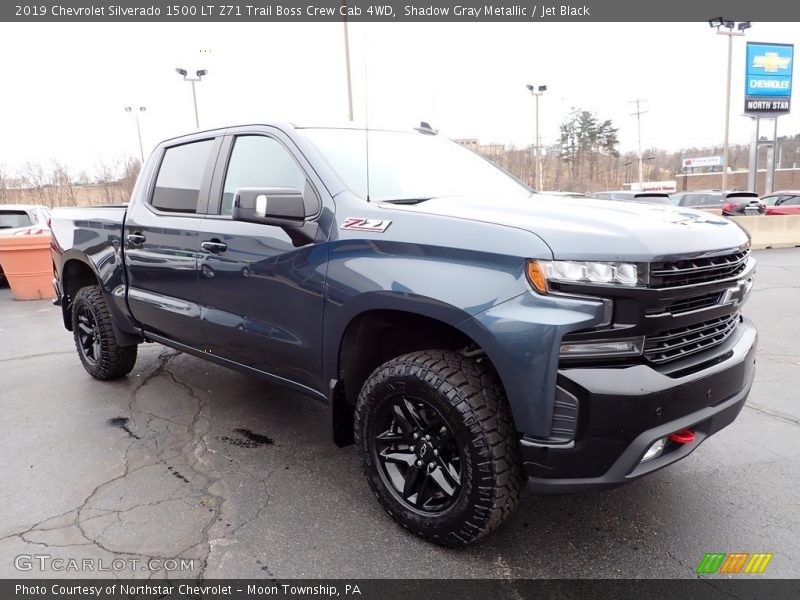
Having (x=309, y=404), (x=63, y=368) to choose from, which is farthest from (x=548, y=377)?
(x=63, y=368)

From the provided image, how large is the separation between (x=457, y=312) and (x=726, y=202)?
21211 mm

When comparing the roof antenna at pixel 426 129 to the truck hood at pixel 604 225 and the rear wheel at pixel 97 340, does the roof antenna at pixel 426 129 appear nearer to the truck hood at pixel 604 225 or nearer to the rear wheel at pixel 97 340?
the truck hood at pixel 604 225

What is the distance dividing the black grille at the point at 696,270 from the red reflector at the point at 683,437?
59 centimetres

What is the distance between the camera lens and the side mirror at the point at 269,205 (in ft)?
9.02

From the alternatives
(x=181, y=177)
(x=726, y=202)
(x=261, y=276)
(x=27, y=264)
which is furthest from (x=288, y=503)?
(x=726, y=202)

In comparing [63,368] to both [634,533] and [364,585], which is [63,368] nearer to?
[364,585]

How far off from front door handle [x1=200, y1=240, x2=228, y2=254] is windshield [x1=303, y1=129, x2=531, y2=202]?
798 millimetres

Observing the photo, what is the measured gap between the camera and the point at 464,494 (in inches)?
94.3

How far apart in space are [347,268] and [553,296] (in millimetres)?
997

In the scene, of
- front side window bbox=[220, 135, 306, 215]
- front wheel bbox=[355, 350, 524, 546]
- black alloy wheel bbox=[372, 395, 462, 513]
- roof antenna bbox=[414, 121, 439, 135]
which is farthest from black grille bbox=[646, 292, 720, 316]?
roof antenna bbox=[414, 121, 439, 135]

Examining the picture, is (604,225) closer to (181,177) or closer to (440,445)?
(440,445)

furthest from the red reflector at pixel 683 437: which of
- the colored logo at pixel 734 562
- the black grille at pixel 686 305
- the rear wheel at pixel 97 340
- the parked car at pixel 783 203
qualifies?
the parked car at pixel 783 203

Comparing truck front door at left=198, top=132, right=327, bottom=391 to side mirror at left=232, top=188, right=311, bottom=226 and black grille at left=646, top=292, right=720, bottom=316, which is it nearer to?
side mirror at left=232, top=188, right=311, bottom=226

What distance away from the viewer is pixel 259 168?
11.1 ft
